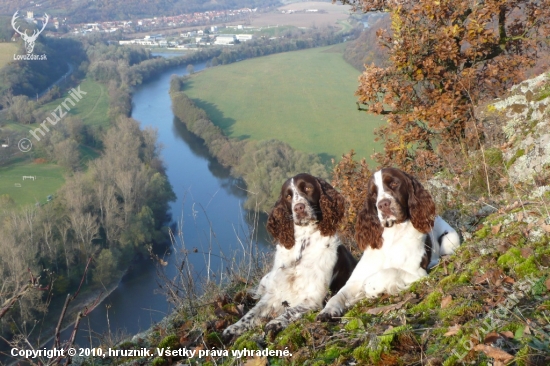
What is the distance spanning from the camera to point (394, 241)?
377 centimetres

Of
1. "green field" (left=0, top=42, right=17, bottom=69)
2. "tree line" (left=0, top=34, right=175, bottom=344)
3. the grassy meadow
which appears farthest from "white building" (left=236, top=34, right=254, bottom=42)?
"tree line" (left=0, top=34, right=175, bottom=344)

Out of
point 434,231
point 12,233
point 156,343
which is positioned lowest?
point 12,233

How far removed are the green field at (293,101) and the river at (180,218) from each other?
5312mm

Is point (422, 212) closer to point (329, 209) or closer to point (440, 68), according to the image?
point (329, 209)

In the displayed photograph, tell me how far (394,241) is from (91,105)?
55233 millimetres

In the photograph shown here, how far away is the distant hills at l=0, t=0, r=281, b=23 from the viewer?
6888cm

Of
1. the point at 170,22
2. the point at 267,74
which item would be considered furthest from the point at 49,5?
the point at 267,74

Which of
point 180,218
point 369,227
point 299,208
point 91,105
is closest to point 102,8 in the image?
point 91,105

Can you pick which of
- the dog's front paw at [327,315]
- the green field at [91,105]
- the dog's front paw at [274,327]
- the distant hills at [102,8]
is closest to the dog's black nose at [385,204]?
the dog's front paw at [327,315]

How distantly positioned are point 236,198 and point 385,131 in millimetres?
20708

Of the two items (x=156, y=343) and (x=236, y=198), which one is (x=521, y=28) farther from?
(x=236, y=198)

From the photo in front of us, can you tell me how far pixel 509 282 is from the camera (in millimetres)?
2781

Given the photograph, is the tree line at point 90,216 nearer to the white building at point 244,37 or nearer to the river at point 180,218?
the river at point 180,218

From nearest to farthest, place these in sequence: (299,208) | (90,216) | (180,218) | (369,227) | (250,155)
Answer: (369,227) < (299,208) < (180,218) < (90,216) < (250,155)
